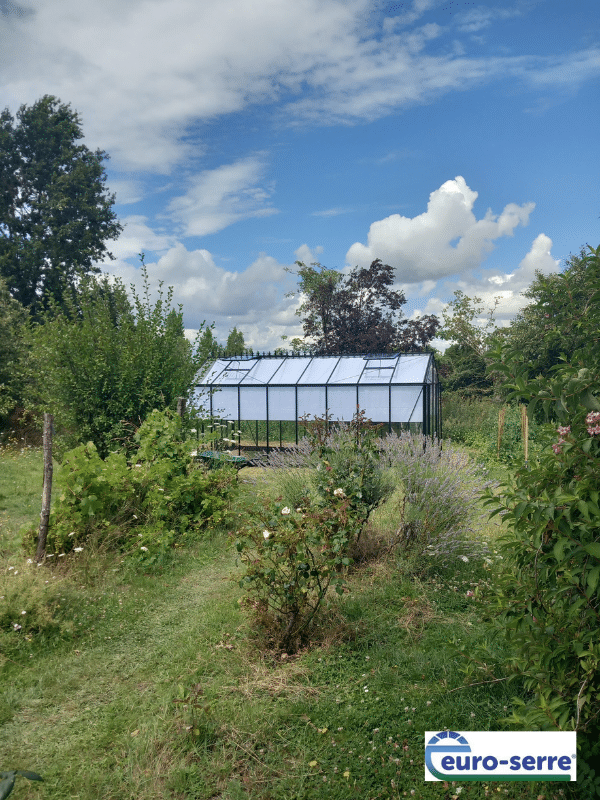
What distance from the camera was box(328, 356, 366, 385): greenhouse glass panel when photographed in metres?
13.4

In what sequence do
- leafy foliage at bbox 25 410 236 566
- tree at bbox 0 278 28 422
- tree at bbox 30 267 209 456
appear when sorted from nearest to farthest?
leafy foliage at bbox 25 410 236 566 → tree at bbox 30 267 209 456 → tree at bbox 0 278 28 422

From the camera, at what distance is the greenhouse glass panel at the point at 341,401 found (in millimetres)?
13258

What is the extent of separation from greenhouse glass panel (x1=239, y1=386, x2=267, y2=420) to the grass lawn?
8475mm

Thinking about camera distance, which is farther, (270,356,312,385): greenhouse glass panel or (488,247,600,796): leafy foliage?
(270,356,312,385): greenhouse glass panel

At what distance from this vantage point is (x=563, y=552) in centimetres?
232

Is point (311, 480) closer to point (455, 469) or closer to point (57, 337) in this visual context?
point (455, 469)

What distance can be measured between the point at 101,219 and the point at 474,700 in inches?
1015

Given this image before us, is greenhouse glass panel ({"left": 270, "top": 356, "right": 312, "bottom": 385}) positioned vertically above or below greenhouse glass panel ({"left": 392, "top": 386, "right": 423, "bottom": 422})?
above

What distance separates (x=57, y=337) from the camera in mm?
9016

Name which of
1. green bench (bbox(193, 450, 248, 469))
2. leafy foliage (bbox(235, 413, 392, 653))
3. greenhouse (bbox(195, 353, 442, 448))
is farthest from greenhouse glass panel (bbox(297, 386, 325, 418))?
leafy foliage (bbox(235, 413, 392, 653))

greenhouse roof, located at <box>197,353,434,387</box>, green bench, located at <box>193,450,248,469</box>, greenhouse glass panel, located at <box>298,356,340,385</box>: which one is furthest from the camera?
greenhouse glass panel, located at <box>298,356,340,385</box>

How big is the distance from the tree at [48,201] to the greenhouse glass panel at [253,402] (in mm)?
13616

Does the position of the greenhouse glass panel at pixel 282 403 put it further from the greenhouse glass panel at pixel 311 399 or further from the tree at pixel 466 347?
the tree at pixel 466 347

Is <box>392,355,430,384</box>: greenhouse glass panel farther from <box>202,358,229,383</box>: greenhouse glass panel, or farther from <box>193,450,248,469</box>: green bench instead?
<box>193,450,248,469</box>: green bench
